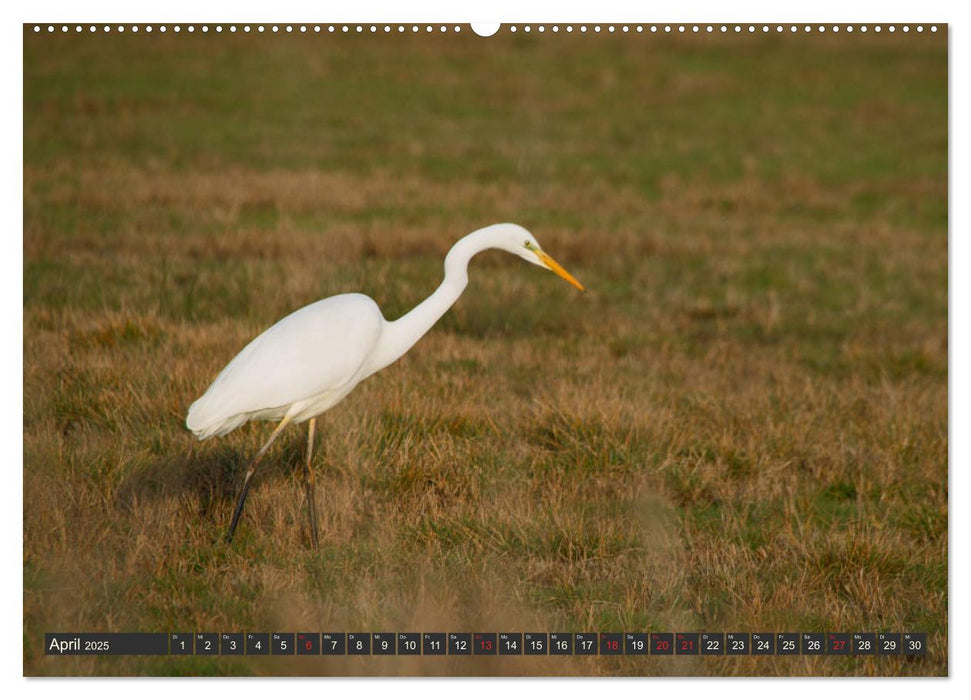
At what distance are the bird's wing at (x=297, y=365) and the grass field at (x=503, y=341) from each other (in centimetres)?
58

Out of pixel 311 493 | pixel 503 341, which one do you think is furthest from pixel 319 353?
pixel 503 341

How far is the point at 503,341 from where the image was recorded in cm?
721

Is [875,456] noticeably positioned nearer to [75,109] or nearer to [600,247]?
[600,247]

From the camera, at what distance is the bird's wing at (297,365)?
4.05m

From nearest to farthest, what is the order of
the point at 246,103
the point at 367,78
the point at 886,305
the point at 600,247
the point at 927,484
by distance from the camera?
the point at 927,484 < the point at 886,305 < the point at 600,247 < the point at 246,103 < the point at 367,78

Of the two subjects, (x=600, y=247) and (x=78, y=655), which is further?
(x=600, y=247)

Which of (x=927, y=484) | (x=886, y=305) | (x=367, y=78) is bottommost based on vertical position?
(x=927, y=484)

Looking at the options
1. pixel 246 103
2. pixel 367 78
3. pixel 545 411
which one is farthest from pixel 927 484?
pixel 367 78

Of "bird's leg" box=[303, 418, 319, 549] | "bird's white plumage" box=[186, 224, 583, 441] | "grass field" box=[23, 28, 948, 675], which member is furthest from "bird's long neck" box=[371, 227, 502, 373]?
"grass field" box=[23, 28, 948, 675]

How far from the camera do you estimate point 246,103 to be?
11.0m

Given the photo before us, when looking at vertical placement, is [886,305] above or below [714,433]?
above

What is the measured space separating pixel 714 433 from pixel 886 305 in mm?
3559

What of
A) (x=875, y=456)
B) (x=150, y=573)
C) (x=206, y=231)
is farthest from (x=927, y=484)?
(x=206, y=231)

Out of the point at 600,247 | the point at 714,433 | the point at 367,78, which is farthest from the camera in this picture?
the point at 367,78
